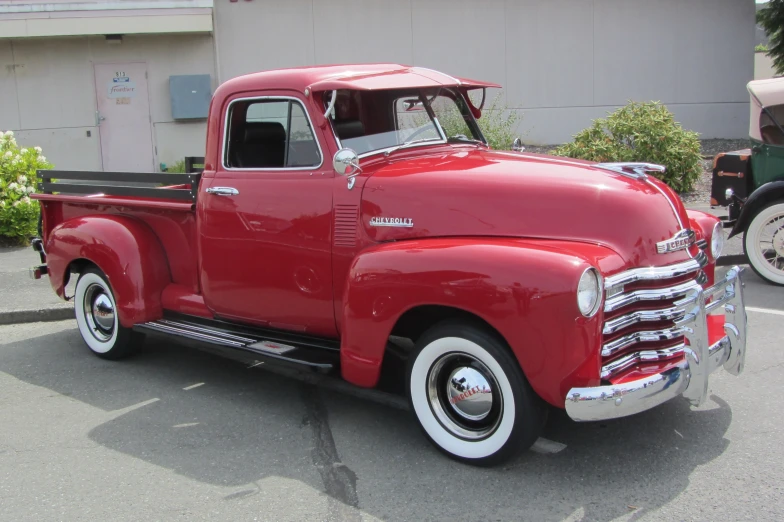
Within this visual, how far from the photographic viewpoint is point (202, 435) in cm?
457

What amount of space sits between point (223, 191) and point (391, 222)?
4.38 ft

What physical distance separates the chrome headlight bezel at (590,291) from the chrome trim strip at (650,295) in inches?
3.2

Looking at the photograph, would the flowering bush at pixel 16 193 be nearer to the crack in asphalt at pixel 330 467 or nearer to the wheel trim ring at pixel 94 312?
the wheel trim ring at pixel 94 312

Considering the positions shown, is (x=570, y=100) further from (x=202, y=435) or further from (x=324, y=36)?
(x=202, y=435)

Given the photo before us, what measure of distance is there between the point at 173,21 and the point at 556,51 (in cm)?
743

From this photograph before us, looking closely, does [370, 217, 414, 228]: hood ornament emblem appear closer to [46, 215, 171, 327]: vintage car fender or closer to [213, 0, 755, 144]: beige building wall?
[46, 215, 171, 327]: vintage car fender

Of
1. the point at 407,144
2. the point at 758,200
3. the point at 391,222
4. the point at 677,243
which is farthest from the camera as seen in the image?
the point at 758,200

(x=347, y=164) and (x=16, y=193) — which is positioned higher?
(x=347, y=164)

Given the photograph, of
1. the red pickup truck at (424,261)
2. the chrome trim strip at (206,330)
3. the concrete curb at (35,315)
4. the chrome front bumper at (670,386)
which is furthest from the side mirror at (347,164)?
the concrete curb at (35,315)

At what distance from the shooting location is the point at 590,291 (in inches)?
140

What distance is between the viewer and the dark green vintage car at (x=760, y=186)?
24.5 feet

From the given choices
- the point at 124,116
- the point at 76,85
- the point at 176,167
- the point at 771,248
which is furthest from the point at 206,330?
the point at 76,85

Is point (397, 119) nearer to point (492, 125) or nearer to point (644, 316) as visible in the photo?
point (644, 316)

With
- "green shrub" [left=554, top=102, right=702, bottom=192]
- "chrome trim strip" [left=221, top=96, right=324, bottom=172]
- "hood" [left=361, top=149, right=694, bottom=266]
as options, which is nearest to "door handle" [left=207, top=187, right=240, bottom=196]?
"chrome trim strip" [left=221, top=96, right=324, bottom=172]
